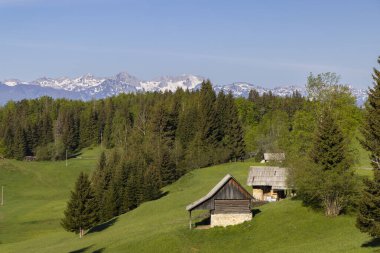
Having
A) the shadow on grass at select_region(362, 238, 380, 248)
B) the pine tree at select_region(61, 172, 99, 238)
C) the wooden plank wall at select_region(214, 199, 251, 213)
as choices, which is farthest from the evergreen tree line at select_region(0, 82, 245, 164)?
the shadow on grass at select_region(362, 238, 380, 248)

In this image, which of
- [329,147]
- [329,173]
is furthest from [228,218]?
[329,147]

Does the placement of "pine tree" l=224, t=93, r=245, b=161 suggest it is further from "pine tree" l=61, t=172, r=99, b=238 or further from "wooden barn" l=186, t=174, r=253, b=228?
"wooden barn" l=186, t=174, r=253, b=228

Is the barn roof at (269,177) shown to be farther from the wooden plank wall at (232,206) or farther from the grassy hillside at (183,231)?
the wooden plank wall at (232,206)

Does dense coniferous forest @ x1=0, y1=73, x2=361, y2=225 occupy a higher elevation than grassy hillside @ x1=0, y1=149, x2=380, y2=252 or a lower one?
higher

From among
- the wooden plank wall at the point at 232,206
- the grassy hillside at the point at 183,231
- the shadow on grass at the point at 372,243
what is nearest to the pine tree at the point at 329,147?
the grassy hillside at the point at 183,231

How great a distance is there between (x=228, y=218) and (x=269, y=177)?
54.8 ft

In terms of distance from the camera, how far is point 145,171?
92.3m

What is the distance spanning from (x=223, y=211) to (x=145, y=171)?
40.4 m

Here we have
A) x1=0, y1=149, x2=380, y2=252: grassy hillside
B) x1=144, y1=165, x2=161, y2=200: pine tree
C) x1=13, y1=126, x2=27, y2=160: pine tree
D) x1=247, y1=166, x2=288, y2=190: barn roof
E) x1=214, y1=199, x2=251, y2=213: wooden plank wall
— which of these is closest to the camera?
x1=0, y1=149, x2=380, y2=252: grassy hillside

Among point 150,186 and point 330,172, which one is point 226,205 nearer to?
point 330,172

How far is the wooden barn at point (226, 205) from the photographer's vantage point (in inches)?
2103

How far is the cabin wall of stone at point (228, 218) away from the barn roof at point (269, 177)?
15.0 m

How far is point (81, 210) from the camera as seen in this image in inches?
2707

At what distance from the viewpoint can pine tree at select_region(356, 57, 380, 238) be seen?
31.5 m
